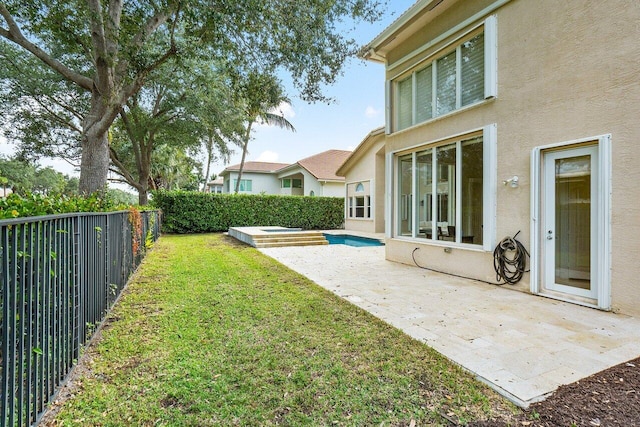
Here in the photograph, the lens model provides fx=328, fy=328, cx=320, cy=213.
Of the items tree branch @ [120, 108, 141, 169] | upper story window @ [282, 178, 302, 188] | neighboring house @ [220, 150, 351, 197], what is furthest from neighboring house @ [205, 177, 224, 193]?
tree branch @ [120, 108, 141, 169]

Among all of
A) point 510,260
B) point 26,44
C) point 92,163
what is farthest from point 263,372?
point 26,44

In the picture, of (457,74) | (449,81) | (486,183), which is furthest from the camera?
(449,81)

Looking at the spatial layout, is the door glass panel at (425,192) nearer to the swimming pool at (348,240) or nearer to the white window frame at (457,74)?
the white window frame at (457,74)

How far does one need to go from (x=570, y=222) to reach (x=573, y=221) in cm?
4

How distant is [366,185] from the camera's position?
65.2 feet

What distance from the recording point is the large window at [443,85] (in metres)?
6.79

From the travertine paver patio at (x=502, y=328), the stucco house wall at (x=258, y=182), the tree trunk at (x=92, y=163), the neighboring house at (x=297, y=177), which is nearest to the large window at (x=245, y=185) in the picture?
the neighboring house at (x=297, y=177)

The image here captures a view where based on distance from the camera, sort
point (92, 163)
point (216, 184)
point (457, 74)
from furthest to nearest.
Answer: point (216, 184), point (92, 163), point (457, 74)

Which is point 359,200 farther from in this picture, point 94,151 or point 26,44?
point 26,44

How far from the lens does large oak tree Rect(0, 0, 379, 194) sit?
6863 mm

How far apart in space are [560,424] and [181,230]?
17.9m

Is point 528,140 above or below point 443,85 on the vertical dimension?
below

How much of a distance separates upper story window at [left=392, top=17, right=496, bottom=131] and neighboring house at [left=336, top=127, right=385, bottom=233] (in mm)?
8600

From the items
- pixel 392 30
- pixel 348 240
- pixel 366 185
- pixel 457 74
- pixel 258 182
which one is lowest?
pixel 348 240
